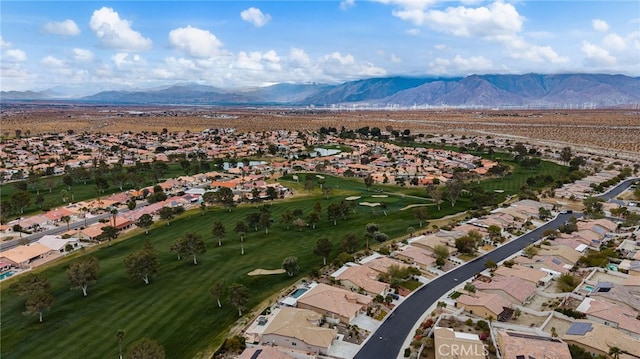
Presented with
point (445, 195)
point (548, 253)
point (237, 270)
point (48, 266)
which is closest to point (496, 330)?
point (548, 253)

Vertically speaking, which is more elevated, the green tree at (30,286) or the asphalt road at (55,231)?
the green tree at (30,286)

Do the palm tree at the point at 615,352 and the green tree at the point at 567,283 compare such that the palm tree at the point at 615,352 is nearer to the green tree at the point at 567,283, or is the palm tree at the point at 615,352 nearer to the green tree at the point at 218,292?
the green tree at the point at 567,283

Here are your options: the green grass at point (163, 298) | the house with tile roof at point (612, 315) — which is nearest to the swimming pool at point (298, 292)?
the green grass at point (163, 298)

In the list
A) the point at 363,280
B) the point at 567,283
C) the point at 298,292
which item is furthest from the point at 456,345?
the point at 567,283

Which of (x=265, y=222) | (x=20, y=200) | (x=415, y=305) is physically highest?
(x=20, y=200)

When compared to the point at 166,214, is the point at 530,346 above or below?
below

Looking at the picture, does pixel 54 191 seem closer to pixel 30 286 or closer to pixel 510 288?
pixel 30 286
